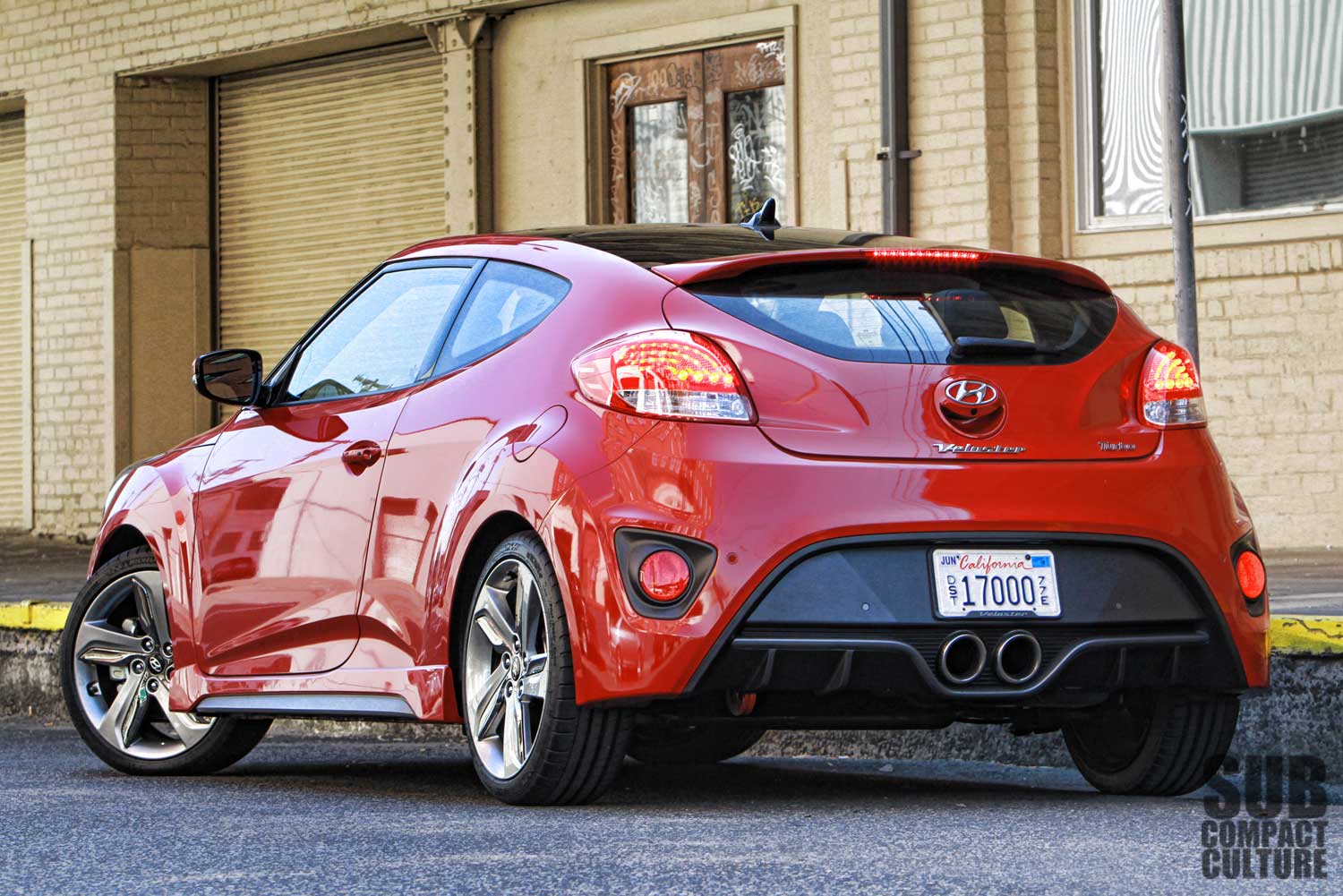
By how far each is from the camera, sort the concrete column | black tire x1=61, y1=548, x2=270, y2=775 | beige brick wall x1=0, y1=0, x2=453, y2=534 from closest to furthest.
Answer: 1. black tire x1=61, y1=548, x2=270, y2=775
2. the concrete column
3. beige brick wall x1=0, y1=0, x2=453, y2=534

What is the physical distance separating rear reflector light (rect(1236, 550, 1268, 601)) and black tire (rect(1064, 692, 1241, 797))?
0.29 m

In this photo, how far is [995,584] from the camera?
5.09 metres

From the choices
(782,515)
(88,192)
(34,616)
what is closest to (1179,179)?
(782,515)

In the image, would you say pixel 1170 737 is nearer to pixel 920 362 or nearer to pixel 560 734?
pixel 920 362

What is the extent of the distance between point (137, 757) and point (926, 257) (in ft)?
9.75

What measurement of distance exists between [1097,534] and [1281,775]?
5.34 feet

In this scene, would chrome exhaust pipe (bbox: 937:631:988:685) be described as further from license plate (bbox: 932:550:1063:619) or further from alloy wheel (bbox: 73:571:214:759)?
alloy wheel (bbox: 73:571:214:759)

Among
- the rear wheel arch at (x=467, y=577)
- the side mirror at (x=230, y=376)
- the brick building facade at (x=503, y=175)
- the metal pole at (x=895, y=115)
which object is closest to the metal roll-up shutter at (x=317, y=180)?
the brick building facade at (x=503, y=175)

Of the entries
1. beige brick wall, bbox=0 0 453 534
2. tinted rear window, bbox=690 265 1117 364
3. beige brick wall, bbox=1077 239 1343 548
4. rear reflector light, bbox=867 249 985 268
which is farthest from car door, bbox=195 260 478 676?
beige brick wall, bbox=0 0 453 534

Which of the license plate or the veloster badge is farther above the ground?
the veloster badge

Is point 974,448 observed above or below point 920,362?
below

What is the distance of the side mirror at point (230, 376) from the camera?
672 cm

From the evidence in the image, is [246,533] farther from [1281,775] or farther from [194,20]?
[194,20]

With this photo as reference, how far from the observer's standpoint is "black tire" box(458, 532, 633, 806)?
202 inches
